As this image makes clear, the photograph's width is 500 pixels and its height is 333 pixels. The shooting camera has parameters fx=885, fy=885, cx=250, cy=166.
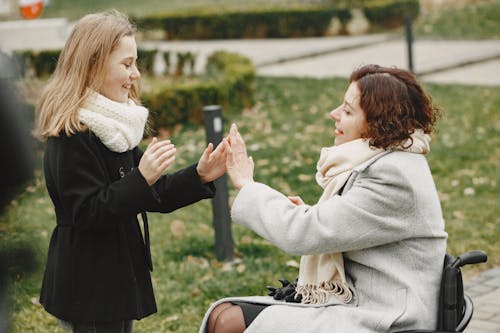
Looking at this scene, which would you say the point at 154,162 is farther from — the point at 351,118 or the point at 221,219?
the point at 221,219

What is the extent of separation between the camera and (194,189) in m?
3.27

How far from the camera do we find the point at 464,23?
19.7m

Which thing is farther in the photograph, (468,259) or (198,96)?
(198,96)

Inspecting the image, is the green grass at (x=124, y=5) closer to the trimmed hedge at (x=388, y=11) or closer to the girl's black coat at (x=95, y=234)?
the trimmed hedge at (x=388, y=11)

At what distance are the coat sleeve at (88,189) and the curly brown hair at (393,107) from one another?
79cm

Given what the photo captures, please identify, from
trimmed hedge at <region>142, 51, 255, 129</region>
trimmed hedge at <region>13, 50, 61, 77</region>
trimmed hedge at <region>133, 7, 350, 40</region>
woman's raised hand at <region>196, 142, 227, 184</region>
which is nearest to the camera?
woman's raised hand at <region>196, 142, 227, 184</region>

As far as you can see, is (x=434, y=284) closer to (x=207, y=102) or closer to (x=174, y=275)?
(x=174, y=275)

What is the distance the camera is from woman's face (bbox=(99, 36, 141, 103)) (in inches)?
120

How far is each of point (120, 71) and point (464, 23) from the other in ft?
58.0

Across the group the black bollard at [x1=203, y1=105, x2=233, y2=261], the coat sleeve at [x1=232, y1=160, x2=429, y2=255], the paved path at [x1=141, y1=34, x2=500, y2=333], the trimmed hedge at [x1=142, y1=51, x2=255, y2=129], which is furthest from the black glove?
the paved path at [x1=141, y1=34, x2=500, y2=333]

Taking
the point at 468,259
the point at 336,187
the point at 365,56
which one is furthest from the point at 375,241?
the point at 365,56

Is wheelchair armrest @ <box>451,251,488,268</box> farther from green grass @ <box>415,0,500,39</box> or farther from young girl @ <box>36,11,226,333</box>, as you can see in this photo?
green grass @ <box>415,0,500,39</box>

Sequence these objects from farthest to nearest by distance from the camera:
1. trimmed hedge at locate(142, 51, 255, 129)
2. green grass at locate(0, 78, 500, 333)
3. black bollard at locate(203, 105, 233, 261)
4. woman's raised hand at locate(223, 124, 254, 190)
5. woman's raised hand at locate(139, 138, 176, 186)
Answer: trimmed hedge at locate(142, 51, 255, 129), black bollard at locate(203, 105, 233, 261), green grass at locate(0, 78, 500, 333), woman's raised hand at locate(223, 124, 254, 190), woman's raised hand at locate(139, 138, 176, 186)

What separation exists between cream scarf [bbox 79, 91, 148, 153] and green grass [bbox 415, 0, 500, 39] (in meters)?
15.9
